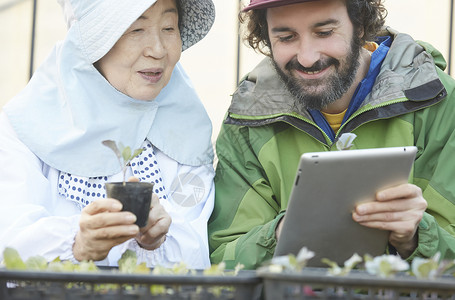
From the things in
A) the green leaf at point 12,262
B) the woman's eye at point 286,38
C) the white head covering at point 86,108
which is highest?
the woman's eye at point 286,38

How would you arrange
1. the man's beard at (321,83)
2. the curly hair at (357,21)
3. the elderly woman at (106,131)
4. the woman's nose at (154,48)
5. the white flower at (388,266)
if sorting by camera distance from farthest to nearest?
the curly hair at (357,21) < the man's beard at (321,83) < the woman's nose at (154,48) < the elderly woman at (106,131) < the white flower at (388,266)

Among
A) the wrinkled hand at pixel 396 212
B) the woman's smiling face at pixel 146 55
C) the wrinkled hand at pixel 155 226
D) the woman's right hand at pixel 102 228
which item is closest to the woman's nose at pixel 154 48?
the woman's smiling face at pixel 146 55

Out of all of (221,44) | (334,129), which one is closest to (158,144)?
(334,129)

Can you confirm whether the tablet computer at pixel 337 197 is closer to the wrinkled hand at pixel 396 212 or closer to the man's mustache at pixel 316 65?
the wrinkled hand at pixel 396 212

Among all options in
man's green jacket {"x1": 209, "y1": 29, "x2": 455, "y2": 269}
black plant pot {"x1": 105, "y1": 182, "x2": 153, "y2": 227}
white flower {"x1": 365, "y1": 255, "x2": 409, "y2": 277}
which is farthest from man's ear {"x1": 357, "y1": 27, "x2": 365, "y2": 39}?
white flower {"x1": 365, "y1": 255, "x2": 409, "y2": 277}

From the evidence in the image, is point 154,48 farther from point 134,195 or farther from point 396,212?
point 396,212

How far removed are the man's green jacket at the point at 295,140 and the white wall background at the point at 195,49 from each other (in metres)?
3.11

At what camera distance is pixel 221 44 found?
509 cm

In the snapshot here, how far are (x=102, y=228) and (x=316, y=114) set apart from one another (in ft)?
2.68

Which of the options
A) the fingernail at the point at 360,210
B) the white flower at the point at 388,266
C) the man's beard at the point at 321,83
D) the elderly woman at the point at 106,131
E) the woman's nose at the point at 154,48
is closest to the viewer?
the white flower at the point at 388,266

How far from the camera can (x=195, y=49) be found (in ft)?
16.6

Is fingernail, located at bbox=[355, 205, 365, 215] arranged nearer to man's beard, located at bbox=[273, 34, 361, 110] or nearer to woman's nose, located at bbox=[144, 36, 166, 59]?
man's beard, located at bbox=[273, 34, 361, 110]

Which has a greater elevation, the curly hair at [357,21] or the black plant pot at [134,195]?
the curly hair at [357,21]

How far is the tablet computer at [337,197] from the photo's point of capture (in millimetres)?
1272
